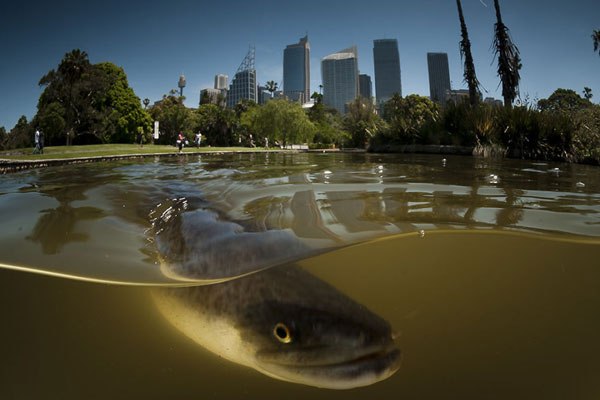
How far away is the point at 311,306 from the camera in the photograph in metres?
1.41

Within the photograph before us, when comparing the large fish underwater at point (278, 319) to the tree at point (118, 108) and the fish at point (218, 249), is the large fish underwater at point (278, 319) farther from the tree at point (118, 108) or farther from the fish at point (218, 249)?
the tree at point (118, 108)

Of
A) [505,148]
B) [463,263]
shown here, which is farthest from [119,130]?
[463,263]

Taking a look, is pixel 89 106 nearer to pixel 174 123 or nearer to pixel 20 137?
pixel 20 137

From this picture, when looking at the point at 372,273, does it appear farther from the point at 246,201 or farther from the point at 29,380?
the point at 246,201

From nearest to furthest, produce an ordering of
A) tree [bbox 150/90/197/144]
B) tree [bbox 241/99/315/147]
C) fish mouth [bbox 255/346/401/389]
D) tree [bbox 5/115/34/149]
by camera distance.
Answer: fish mouth [bbox 255/346/401/389] → tree [bbox 5/115/34/149] → tree [bbox 241/99/315/147] → tree [bbox 150/90/197/144]

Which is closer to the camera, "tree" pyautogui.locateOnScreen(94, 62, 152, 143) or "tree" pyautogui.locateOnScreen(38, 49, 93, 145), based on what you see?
"tree" pyautogui.locateOnScreen(38, 49, 93, 145)

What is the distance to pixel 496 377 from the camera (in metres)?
1.21

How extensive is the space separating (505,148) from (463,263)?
10329 mm

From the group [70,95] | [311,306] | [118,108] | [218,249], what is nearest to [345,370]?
[311,306]

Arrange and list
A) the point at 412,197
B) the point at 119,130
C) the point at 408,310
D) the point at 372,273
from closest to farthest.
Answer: the point at 408,310, the point at 372,273, the point at 412,197, the point at 119,130

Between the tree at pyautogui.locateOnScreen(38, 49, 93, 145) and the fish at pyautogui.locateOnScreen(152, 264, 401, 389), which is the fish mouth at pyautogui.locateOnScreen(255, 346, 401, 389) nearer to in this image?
the fish at pyautogui.locateOnScreen(152, 264, 401, 389)

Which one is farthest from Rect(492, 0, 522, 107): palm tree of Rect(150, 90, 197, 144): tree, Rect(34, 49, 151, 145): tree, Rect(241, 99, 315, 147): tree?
Rect(150, 90, 197, 144): tree

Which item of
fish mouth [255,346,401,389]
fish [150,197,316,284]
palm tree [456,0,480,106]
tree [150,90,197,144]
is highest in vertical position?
tree [150,90,197,144]

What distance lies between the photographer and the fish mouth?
117cm
